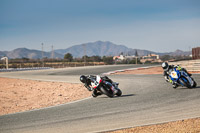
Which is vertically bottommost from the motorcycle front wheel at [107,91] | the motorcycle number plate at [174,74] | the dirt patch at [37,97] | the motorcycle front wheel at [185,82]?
the dirt patch at [37,97]

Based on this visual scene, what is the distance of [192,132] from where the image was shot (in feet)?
18.7

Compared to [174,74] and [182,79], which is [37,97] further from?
[182,79]

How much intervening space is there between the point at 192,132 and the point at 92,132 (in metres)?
2.09

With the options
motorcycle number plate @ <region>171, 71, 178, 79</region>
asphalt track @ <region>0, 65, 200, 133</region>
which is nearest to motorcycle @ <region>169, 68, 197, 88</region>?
motorcycle number plate @ <region>171, 71, 178, 79</region>

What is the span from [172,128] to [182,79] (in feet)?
24.1

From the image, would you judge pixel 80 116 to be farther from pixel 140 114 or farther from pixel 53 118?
pixel 140 114

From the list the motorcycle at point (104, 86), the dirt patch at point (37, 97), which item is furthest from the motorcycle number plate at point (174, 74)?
the dirt patch at point (37, 97)

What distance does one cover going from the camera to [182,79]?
13.0 meters

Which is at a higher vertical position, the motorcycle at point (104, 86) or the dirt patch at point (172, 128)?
the motorcycle at point (104, 86)

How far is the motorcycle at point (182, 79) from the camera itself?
42.1ft

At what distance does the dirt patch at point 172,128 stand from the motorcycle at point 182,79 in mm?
6546

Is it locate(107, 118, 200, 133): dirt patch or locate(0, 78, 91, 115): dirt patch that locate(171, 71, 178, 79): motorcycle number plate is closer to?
locate(0, 78, 91, 115): dirt patch

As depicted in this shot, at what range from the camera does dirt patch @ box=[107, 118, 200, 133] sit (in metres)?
5.89

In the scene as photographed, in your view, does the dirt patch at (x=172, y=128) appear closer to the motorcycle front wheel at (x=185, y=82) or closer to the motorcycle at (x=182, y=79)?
the motorcycle front wheel at (x=185, y=82)
